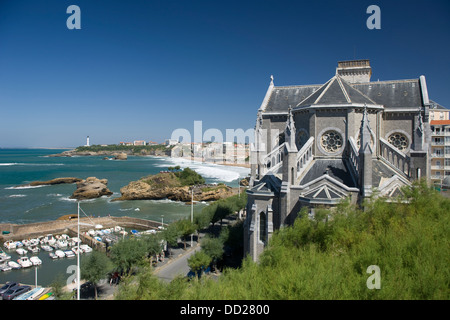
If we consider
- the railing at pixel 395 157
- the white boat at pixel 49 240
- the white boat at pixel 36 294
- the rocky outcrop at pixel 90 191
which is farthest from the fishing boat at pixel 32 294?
the rocky outcrop at pixel 90 191

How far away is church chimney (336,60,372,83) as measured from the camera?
115ft

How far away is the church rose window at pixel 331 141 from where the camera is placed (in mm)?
24297

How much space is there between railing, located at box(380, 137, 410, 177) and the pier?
33.4 metres

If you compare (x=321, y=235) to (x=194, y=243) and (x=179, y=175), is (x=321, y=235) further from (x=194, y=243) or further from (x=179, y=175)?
(x=179, y=175)

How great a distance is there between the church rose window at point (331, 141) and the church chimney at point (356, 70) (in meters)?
14.7

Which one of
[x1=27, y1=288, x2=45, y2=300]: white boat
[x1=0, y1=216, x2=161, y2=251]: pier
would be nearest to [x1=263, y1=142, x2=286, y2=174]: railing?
[x1=27, y1=288, x2=45, y2=300]: white boat

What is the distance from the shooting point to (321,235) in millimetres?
13367

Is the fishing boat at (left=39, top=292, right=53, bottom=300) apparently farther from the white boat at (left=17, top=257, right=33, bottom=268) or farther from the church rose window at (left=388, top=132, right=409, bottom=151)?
the church rose window at (left=388, top=132, right=409, bottom=151)

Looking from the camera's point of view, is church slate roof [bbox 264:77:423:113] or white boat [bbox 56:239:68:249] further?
white boat [bbox 56:239:68:249]

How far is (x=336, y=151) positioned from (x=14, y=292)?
28.3m

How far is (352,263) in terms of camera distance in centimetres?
960

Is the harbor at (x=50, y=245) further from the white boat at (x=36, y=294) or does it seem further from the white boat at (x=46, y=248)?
the white boat at (x=36, y=294)

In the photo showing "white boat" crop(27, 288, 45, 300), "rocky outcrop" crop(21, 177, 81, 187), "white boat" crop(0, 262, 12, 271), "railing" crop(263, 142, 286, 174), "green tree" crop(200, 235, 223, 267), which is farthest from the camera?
"rocky outcrop" crop(21, 177, 81, 187)
